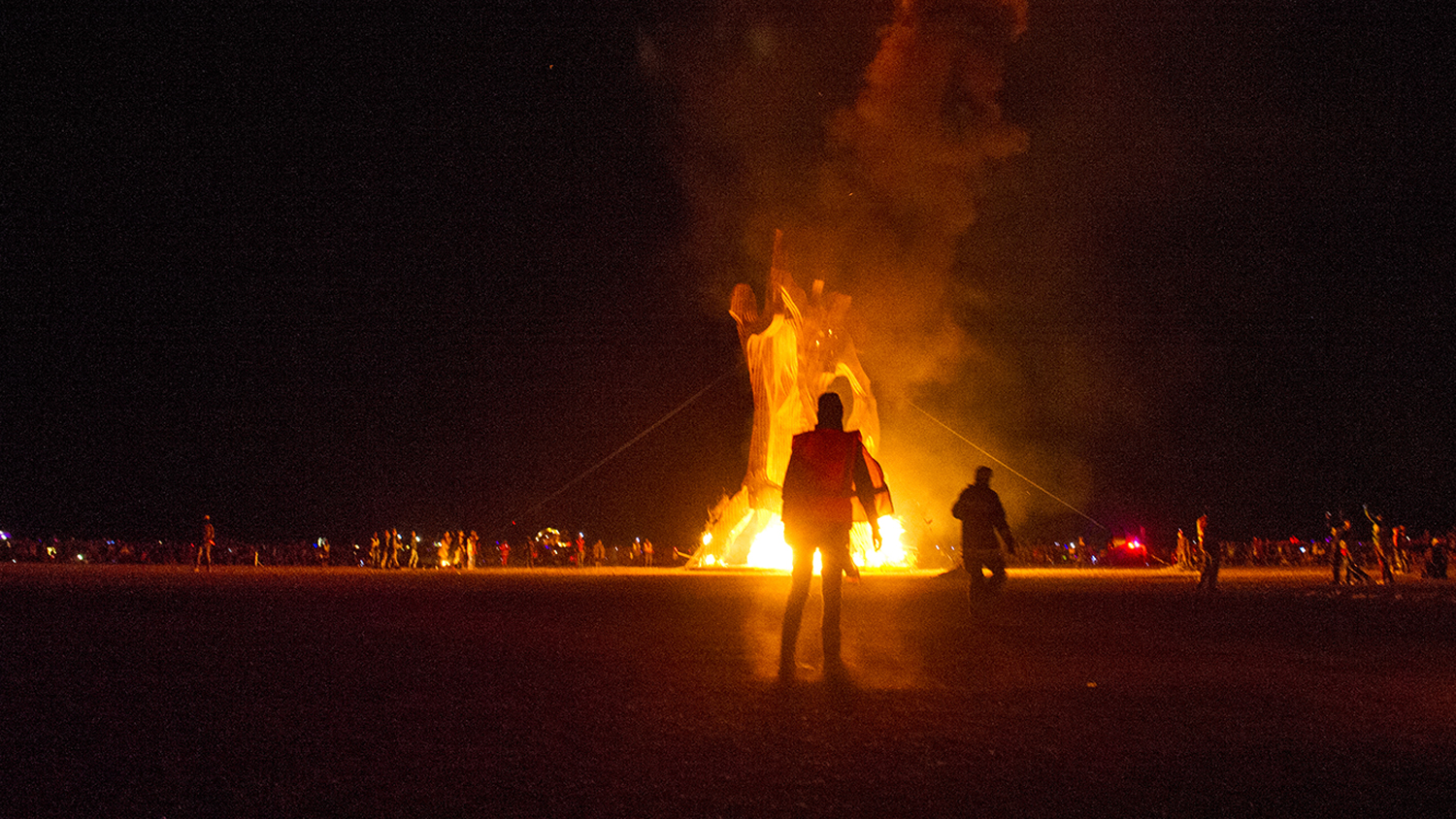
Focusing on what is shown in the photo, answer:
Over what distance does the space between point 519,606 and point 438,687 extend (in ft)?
24.2

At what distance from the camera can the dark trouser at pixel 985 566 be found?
411 inches

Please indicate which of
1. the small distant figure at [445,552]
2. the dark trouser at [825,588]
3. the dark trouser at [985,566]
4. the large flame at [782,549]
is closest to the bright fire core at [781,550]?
the large flame at [782,549]

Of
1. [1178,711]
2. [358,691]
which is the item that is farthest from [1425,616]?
[358,691]

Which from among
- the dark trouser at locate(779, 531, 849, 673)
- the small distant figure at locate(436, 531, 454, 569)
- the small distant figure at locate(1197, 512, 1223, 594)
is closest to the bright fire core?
the small distant figure at locate(436, 531, 454, 569)

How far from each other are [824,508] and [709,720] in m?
2.17

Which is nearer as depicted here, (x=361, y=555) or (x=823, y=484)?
(x=823, y=484)

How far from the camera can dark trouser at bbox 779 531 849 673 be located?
7199mm

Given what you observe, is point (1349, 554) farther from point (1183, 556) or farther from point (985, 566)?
point (985, 566)

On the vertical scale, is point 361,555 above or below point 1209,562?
below

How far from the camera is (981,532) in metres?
10.6

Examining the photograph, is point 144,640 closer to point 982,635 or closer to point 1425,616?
point 982,635

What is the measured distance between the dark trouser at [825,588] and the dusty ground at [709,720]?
11.1 inches

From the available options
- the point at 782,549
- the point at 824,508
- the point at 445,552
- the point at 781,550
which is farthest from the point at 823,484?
the point at 445,552

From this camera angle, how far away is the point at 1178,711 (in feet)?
18.7
